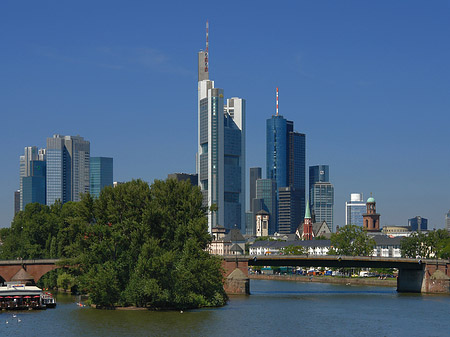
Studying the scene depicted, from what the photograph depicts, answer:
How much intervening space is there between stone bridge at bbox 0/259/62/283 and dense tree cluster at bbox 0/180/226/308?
19916 millimetres

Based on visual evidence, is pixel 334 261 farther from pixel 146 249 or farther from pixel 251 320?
pixel 146 249

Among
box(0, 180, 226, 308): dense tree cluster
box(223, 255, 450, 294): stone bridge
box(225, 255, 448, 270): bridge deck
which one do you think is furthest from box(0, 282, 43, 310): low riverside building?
box(225, 255, 448, 270): bridge deck

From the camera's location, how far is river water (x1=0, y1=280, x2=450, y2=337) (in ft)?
277

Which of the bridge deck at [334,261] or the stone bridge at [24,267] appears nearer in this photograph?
the stone bridge at [24,267]

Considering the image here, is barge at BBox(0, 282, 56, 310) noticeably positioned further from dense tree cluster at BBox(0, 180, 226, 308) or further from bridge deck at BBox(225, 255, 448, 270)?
bridge deck at BBox(225, 255, 448, 270)

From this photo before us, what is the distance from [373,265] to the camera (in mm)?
151375

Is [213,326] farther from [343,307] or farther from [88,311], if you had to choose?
[343,307]

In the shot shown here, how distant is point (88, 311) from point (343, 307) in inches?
1401

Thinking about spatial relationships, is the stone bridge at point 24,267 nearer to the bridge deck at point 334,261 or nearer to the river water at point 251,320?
the river water at point 251,320

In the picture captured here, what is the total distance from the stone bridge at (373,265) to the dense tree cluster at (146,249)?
92.7 ft

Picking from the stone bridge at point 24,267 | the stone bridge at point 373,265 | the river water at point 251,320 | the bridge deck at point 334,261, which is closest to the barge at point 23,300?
the river water at point 251,320

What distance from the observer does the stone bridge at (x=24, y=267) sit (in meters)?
130

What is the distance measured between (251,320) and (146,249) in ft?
49.7

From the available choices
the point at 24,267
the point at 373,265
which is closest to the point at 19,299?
the point at 24,267
